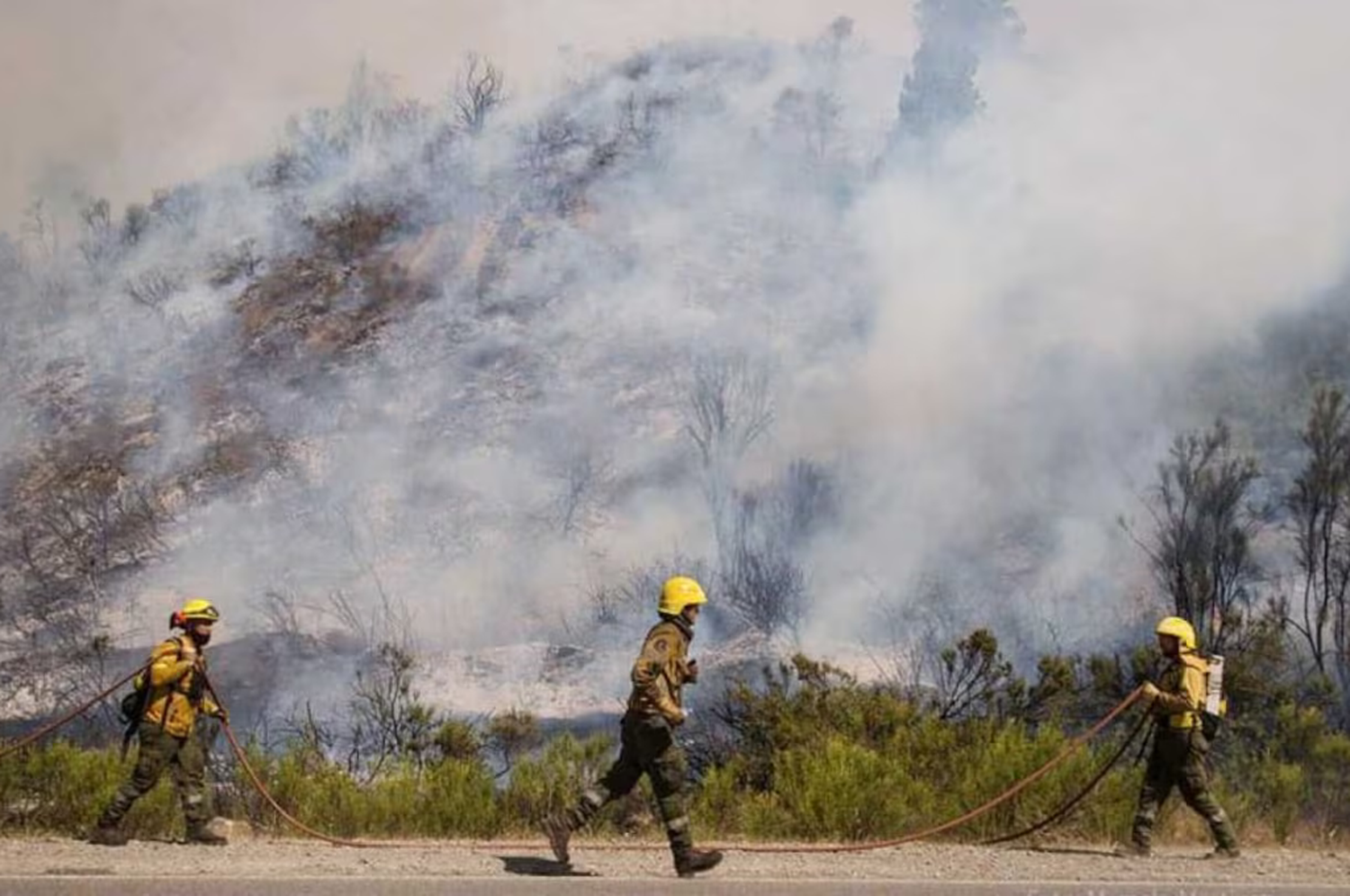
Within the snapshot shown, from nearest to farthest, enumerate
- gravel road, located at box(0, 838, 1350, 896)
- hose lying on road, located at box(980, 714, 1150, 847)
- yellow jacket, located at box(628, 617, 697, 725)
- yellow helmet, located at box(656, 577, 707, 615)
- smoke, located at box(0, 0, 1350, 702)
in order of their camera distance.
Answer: gravel road, located at box(0, 838, 1350, 896) → yellow jacket, located at box(628, 617, 697, 725) → yellow helmet, located at box(656, 577, 707, 615) → hose lying on road, located at box(980, 714, 1150, 847) → smoke, located at box(0, 0, 1350, 702)

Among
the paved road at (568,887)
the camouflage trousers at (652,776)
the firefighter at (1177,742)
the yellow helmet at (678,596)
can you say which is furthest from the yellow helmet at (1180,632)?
the camouflage trousers at (652,776)

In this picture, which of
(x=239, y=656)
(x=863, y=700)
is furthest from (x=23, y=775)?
(x=239, y=656)

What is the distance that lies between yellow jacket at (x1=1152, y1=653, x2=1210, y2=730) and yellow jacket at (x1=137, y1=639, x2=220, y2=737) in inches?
210

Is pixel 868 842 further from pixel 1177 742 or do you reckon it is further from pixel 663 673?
pixel 663 673

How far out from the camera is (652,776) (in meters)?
7.65

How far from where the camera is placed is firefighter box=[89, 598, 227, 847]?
859cm

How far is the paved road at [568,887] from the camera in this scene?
637cm

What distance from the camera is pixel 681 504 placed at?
97.7ft

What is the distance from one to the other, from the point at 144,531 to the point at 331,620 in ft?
16.7

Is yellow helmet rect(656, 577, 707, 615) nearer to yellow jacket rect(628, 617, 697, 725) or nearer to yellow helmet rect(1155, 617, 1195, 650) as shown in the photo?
yellow jacket rect(628, 617, 697, 725)

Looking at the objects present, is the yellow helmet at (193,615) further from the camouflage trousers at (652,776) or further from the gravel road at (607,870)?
the camouflage trousers at (652,776)

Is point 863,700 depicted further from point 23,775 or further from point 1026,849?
point 23,775

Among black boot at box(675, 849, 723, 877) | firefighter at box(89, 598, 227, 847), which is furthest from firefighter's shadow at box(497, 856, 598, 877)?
firefighter at box(89, 598, 227, 847)

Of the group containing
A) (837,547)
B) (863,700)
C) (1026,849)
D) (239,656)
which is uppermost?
(837,547)
